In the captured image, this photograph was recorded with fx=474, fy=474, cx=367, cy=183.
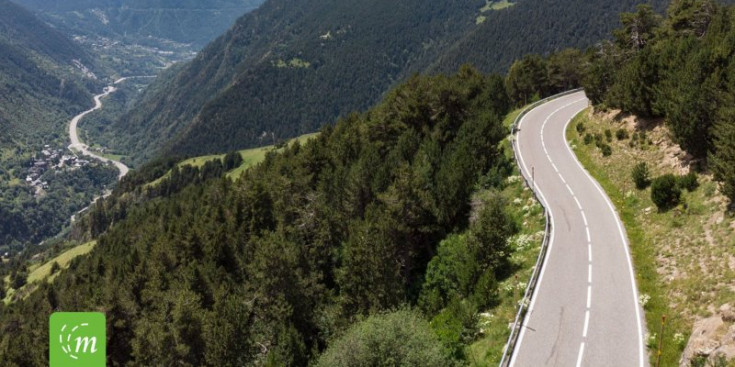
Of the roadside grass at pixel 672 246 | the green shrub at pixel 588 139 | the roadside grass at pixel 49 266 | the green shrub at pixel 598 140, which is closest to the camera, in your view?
the roadside grass at pixel 672 246

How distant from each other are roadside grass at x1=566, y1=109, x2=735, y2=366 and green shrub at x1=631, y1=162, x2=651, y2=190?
23.0 inches

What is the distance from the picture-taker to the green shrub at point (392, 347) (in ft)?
82.0

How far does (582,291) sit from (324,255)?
29.3 meters

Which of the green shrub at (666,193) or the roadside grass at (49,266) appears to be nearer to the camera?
the green shrub at (666,193)

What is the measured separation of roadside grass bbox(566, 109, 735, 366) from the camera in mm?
25656

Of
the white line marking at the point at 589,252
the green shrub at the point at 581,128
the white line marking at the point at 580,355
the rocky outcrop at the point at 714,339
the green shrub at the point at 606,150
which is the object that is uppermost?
the green shrub at the point at 581,128

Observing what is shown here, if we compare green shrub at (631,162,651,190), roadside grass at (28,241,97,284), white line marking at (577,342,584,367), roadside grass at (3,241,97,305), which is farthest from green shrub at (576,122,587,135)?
roadside grass at (28,241,97,284)

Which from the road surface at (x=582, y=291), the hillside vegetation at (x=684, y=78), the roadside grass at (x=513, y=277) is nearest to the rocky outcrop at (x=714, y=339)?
the road surface at (x=582, y=291)

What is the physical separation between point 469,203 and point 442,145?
18.5m

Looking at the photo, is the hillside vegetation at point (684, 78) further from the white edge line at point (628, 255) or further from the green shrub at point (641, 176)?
the white edge line at point (628, 255)

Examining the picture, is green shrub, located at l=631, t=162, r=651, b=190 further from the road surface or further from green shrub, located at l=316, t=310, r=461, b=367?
green shrub, located at l=316, t=310, r=461, b=367

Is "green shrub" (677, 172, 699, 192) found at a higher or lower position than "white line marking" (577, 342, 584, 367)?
higher

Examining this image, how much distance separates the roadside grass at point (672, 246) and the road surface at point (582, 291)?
0.87 m

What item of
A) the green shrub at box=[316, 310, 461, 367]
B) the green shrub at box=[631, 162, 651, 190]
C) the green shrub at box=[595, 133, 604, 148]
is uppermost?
the green shrub at box=[595, 133, 604, 148]
